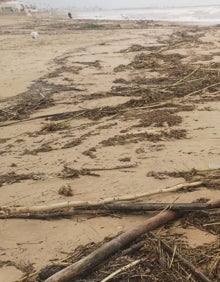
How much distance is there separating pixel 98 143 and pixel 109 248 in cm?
287

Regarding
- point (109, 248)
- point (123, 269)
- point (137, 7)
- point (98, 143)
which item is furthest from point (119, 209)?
point (137, 7)

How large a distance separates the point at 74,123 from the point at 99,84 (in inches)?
114

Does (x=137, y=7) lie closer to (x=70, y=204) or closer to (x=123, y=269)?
(x=70, y=204)

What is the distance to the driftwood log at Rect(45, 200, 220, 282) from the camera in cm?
303

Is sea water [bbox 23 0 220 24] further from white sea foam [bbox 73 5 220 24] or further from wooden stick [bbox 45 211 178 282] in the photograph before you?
wooden stick [bbox 45 211 178 282]

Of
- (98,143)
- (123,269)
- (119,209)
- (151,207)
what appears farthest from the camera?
(98,143)

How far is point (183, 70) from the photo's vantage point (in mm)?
10422

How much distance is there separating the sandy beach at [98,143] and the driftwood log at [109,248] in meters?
0.14

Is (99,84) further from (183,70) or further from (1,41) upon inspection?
(1,41)

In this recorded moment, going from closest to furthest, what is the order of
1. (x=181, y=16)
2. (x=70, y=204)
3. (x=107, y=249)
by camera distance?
(x=107, y=249)
(x=70, y=204)
(x=181, y=16)

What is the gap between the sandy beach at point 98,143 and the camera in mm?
3775

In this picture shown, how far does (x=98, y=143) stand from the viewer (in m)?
6.02

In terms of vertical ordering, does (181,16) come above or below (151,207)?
above

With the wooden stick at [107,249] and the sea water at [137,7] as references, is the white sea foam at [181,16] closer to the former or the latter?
the sea water at [137,7]
